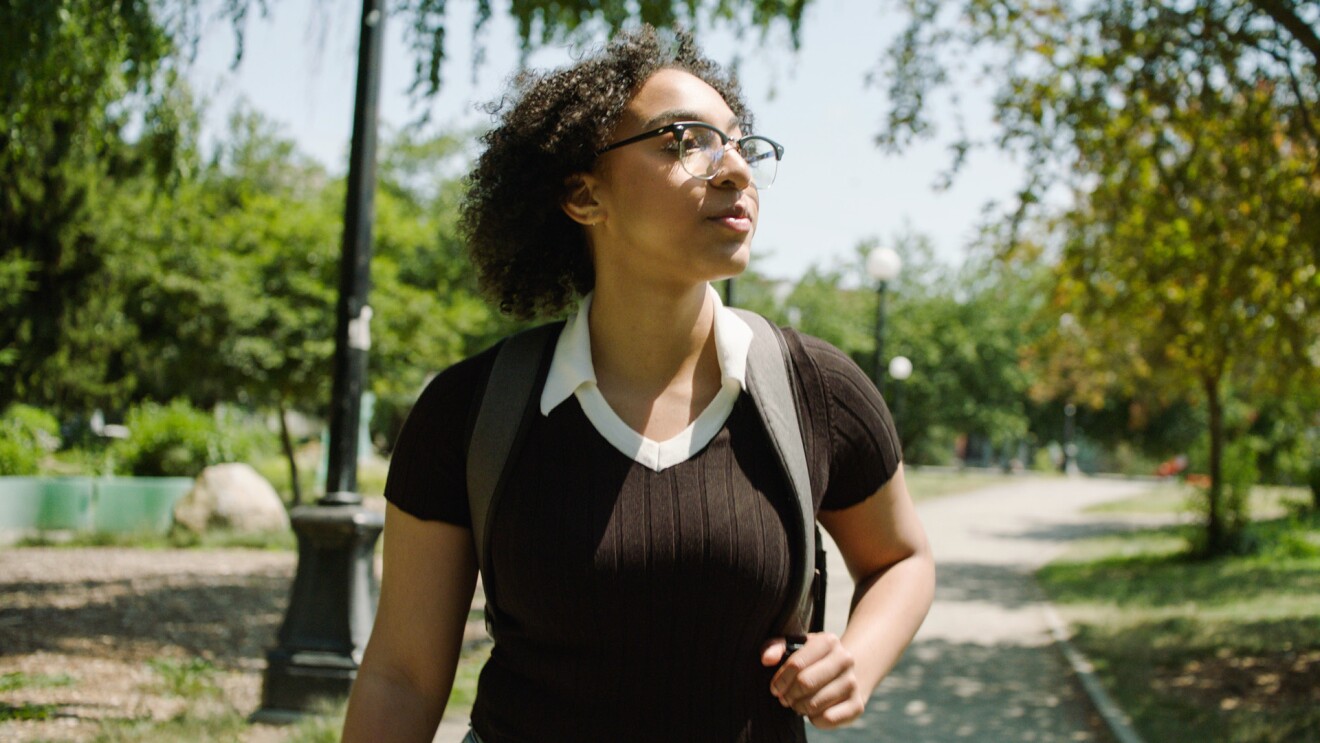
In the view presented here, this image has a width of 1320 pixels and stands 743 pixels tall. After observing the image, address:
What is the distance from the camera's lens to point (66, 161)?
21.7 metres

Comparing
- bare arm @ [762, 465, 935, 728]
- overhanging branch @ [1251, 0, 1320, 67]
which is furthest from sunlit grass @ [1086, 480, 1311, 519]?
bare arm @ [762, 465, 935, 728]

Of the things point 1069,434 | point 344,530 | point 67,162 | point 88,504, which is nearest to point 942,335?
point 1069,434

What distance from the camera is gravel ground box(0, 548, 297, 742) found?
5.73 m

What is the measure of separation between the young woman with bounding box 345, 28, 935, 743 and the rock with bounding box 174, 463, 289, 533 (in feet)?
43.4

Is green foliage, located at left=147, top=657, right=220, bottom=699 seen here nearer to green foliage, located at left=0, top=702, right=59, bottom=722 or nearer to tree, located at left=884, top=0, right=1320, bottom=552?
green foliage, located at left=0, top=702, right=59, bottom=722

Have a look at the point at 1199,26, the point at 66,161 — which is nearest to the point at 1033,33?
the point at 1199,26

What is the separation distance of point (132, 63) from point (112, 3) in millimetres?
456

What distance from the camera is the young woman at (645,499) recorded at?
163 centimetres

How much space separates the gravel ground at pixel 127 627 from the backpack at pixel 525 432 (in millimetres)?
4090

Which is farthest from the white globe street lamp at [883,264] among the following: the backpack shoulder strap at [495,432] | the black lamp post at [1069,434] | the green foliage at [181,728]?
the black lamp post at [1069,434]

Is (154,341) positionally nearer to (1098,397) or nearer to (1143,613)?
(1098,397)

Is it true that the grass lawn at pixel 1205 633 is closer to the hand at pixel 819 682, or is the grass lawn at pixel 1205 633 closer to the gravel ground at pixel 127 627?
the gravel ground at pixel 127 627

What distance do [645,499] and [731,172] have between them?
51cm

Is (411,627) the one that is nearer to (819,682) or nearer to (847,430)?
(819,682)
